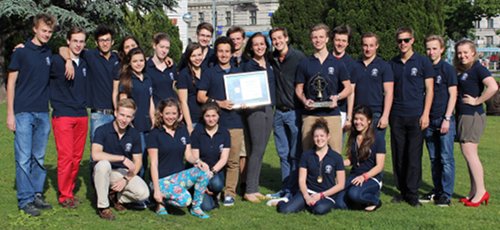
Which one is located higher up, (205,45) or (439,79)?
(205,45)

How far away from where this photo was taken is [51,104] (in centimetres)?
698

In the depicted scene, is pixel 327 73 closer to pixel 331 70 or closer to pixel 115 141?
pixel 331 70

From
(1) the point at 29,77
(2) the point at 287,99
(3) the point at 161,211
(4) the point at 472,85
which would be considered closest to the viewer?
(1) the point at 29,77

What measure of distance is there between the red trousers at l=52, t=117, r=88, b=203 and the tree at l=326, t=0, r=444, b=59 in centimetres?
2038

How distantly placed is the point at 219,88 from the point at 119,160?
1477mm

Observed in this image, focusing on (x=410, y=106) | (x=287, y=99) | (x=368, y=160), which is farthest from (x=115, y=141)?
(x=410, y=106)

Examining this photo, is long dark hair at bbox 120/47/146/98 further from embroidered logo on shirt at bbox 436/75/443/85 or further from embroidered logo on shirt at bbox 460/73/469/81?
Result: embroidered logo on shirt at bbox 460/73/469/81

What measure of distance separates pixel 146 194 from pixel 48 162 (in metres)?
4.52

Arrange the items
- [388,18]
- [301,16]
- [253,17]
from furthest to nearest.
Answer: [253,17] < [301,16] < [388,18]

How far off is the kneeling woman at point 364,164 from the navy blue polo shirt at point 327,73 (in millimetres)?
342

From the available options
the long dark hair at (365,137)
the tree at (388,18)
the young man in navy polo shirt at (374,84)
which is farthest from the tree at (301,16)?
the long dark hair at (365,137)

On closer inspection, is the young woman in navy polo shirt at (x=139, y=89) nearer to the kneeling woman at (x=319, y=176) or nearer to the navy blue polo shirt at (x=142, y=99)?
the navy blue polo shirt at (x=142, y=99)

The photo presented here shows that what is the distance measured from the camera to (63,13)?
24.4 meters

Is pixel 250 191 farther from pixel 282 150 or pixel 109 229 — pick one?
pixel 109 229
